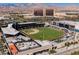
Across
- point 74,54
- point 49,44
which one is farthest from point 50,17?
point 74,54

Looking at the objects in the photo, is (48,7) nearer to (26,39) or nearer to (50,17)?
(50,17)

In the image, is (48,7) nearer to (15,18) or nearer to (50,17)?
(50,17)

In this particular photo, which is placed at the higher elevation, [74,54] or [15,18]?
[15,18]

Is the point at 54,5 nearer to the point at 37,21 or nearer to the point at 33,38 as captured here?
the point at 37,21
